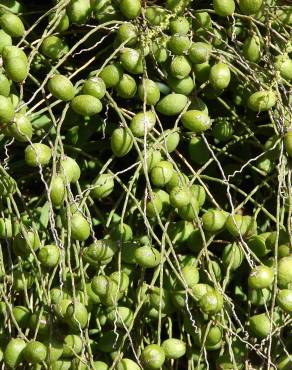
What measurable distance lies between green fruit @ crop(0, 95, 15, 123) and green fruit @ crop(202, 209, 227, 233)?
0.29 metres

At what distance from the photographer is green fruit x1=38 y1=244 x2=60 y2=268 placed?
1024mm

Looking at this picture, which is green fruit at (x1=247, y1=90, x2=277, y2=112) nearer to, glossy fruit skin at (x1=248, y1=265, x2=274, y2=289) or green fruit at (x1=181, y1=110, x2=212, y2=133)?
green fruit at (x1=181, y1=110, x2=212, y2=133)

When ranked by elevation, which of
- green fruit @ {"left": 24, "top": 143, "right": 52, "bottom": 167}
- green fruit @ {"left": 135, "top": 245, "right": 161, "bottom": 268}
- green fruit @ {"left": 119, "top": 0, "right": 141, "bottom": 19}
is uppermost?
green fruit @ {"left": 119, "top": 0, "right": 141, "bottom": 19}

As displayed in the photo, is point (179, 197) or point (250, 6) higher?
point (250, 6)

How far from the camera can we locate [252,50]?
1.14 metres

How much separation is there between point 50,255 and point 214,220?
225 millimetres

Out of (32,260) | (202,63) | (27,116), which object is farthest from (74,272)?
(202,63)

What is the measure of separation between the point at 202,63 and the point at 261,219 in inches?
9.9

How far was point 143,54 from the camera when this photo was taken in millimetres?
1080

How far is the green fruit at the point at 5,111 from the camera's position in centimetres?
101

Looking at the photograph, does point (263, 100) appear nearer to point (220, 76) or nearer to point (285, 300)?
point (220, 76)

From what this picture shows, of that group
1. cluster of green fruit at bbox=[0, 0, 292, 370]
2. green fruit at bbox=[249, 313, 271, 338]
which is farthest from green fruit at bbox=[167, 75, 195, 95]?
green fruit at bbox=[249, 313, 271, 338]

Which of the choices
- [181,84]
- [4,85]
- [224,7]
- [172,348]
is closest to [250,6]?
[224,7]

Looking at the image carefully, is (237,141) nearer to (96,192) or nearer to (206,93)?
(206,93)
